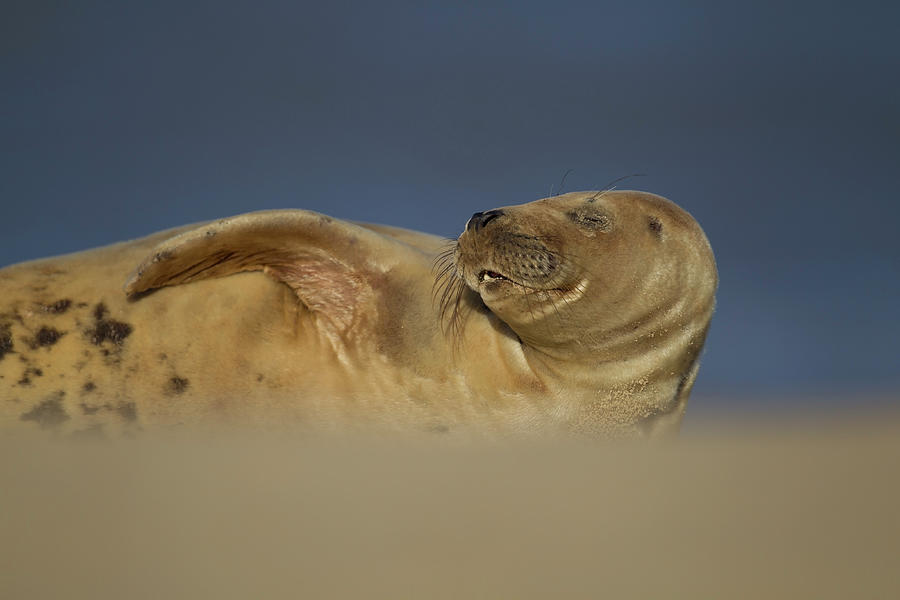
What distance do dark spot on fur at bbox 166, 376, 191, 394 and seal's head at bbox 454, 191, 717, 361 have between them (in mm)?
1388

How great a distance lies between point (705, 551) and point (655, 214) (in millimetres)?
2600

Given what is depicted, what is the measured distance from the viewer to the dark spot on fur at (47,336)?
420 cm

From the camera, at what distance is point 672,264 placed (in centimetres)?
396

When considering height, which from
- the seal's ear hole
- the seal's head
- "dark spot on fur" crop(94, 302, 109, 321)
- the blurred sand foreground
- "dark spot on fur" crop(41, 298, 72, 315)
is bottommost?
the blurred sand foreground

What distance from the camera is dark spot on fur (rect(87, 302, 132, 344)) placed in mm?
4223

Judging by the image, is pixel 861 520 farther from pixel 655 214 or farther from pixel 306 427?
pixel 306 427

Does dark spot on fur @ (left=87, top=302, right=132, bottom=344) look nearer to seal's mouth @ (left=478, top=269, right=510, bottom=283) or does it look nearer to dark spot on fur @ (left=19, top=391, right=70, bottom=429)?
dark spot on fur @ (left=19, top=391, right=70, bottom=429)

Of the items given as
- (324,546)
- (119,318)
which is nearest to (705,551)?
(324,546)

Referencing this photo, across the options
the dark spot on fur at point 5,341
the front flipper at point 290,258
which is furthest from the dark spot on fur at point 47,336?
the front flipper at point 290,258

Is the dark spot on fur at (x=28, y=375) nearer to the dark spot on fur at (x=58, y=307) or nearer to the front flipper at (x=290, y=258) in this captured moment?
the dark spot on fur at (x=58, y=307)

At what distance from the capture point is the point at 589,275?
12.6 ft

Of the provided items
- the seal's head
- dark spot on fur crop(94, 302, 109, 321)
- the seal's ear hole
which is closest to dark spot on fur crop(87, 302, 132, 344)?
dark spot on fur crop(94, 302, 109, 321)

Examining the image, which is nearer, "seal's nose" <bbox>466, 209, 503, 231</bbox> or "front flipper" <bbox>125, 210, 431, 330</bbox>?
"seal's nose" <bbox>466, 209, 503, 231</bbox>

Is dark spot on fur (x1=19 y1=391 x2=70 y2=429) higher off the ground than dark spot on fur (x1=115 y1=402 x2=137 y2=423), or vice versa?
dark spot on fur (x1=19 y1=391 x2=70 y2=429)
